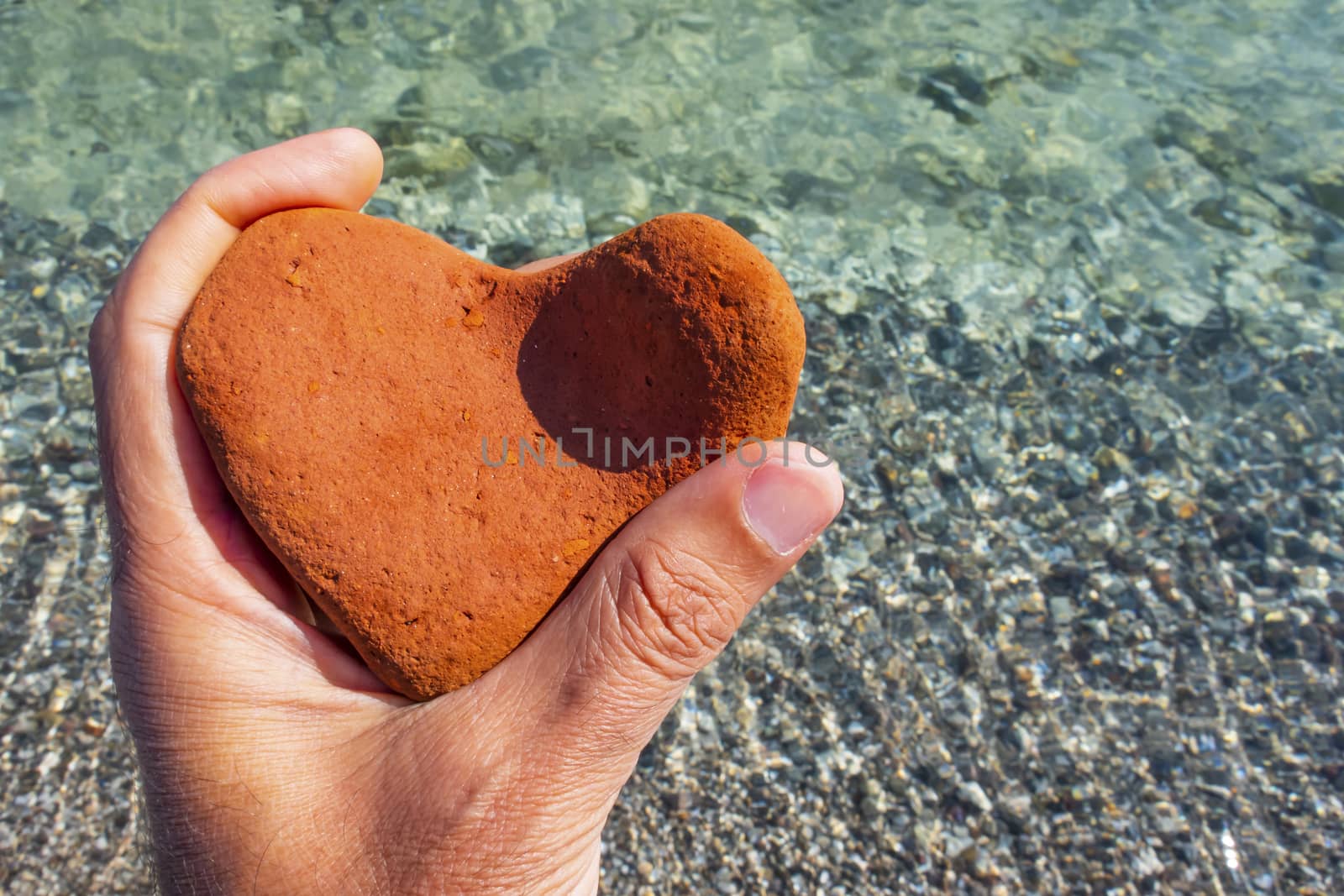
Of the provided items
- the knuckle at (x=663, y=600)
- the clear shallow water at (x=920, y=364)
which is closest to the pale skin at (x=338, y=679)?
the knuckle at (x=663, y=600)

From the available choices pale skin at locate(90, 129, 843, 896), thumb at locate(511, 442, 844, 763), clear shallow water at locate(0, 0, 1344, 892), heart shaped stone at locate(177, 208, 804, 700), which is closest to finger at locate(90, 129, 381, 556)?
pale skin at locate(90, 129, 843, 896)

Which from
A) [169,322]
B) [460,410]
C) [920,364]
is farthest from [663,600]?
[920,364]

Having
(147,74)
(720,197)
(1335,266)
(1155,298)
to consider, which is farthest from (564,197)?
(1335,266)

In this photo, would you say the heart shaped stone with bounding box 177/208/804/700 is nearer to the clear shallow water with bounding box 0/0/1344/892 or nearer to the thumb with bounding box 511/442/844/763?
the thumb with bounding box 511/442/844/763

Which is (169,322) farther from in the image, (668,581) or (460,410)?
(668,581)

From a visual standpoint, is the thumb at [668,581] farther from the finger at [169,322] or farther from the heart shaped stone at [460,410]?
the finger at [169,322]

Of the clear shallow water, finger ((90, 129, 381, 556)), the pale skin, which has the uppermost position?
finger ((90, 129, 381, 556))

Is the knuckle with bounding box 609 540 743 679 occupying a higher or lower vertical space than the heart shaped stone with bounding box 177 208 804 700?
lower
